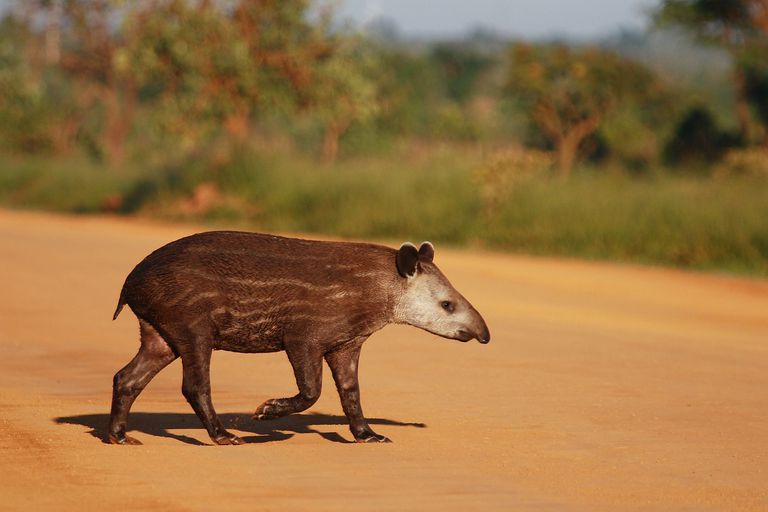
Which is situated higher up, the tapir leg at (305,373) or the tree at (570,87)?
the tree at (570,87)

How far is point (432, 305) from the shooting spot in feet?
25.7

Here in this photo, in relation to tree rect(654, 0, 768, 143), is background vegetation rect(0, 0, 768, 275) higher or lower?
lower

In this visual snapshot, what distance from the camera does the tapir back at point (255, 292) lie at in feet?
24.4

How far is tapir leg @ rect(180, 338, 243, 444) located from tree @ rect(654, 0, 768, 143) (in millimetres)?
29926

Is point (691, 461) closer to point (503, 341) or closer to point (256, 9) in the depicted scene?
point (503, 341)

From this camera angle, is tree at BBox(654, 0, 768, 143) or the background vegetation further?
tree at BBox(654, 0, 768, 143)

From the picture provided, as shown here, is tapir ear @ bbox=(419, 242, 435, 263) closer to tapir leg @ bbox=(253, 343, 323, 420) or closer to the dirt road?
tapir leg @ bbox=(253, 343, 323, 420)

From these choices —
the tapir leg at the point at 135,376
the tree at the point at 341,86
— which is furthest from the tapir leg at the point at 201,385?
the tree at the point at 341,86

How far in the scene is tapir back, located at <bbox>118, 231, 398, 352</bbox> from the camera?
293 inches

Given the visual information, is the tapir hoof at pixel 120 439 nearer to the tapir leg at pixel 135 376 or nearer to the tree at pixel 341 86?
the tapir leg at pixel 135 376

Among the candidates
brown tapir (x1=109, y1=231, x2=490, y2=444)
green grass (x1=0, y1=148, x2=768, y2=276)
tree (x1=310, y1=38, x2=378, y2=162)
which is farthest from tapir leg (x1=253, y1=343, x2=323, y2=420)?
tree (x1=310, y1=38, x2=378, y2=162)

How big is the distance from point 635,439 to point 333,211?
2096 centimetres

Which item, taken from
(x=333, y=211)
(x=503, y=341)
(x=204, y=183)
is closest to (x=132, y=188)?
(x=204, y=183)

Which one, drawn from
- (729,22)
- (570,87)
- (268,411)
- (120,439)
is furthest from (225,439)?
(570,87)
